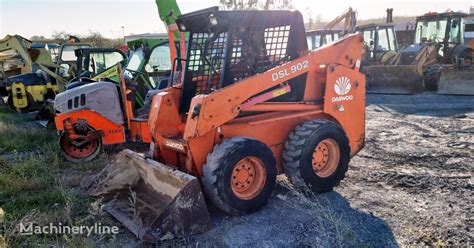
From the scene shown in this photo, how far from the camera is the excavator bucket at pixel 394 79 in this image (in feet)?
40.2

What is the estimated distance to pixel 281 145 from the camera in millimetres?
4609

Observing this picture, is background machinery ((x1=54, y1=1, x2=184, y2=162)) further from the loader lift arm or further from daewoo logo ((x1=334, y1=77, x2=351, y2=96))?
daewoo logo ((x1=334, y1=77, x2=351, y2=96))

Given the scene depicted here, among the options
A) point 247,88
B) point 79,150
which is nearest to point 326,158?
point 247,88

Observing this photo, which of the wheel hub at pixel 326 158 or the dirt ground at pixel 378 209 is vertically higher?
the wheel hub at pixel 326 158

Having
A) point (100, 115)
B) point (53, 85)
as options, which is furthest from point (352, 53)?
point (53, 85)

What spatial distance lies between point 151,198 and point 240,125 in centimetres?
119

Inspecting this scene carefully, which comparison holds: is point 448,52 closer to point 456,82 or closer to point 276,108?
point 456,82

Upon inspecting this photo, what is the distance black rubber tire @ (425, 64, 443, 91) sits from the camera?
481 inches

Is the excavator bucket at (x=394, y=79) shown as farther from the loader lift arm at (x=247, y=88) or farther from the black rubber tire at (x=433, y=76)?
the loader lift arm at (x=247, y=88)

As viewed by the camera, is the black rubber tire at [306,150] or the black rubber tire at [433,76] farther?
the black rubber tire at [433,76]

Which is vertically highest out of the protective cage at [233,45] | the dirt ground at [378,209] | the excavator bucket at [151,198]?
the protective cage at [233,45]

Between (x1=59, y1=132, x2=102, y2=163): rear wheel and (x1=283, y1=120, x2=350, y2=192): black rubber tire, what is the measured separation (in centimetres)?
328
